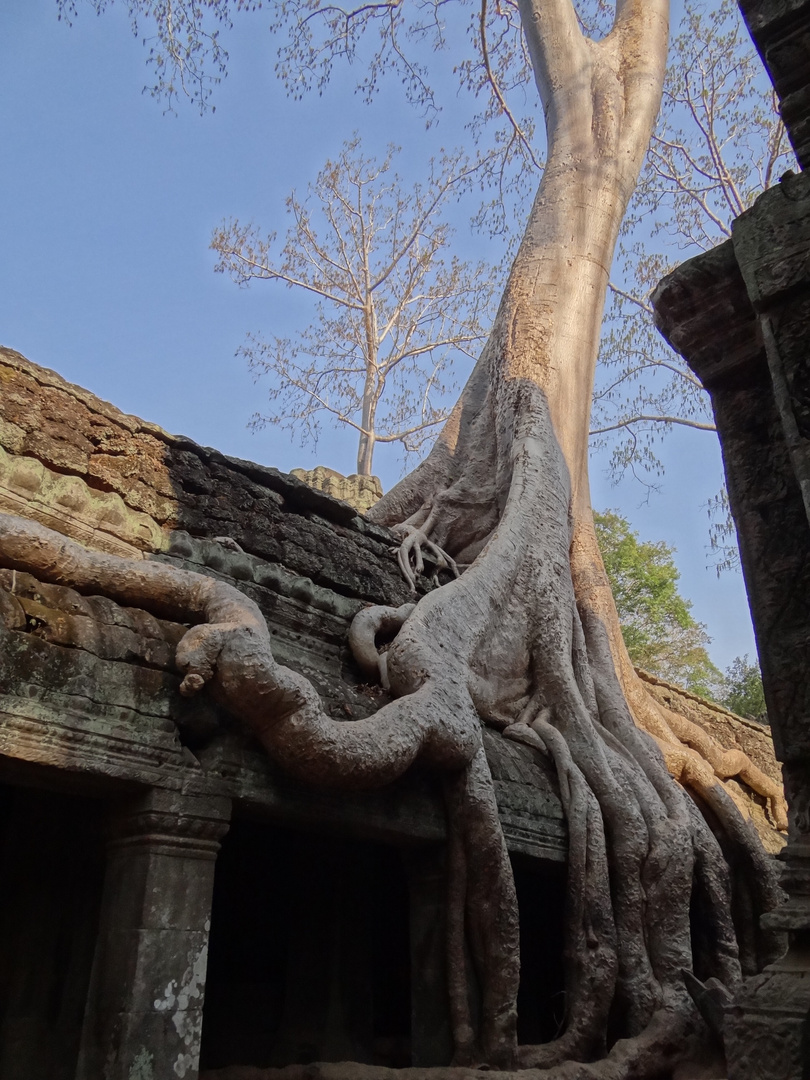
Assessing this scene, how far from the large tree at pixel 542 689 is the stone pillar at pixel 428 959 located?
63 mm

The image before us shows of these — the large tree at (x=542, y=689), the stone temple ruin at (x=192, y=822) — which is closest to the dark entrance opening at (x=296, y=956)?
the stone temple ruin at (x=192, y=822)

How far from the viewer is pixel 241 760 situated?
2.51 meters

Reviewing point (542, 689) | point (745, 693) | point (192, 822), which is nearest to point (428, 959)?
point (192, 822)

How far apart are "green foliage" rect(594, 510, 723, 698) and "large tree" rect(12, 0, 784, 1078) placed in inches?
409

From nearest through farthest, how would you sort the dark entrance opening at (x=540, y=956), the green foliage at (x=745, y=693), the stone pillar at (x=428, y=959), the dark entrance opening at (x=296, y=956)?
the stone pillar at (x=428, y=959), the dark entrance opening at (x=296, y=956), the dark entrance opening at (x=540, y=956), the green foliage at (x=745, y=693)

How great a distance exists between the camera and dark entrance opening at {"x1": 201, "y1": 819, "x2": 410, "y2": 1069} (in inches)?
128

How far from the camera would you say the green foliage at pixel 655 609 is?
1689 centimetres

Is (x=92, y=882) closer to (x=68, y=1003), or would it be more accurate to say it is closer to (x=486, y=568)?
(x=68, y=1003)

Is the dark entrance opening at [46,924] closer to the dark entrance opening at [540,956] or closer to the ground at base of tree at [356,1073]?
the ground at base of tree at [356,1073]

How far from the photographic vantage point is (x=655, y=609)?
664 inches

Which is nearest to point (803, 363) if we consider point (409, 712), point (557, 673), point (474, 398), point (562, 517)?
point (409, 712)

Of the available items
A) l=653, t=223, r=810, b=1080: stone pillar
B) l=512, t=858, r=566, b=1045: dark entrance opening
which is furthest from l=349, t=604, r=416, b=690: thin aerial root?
l=653, t=223, r=810, b=1080: stone pillar

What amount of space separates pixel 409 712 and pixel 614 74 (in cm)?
693

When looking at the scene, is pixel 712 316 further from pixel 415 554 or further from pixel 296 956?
pixel 415 554
